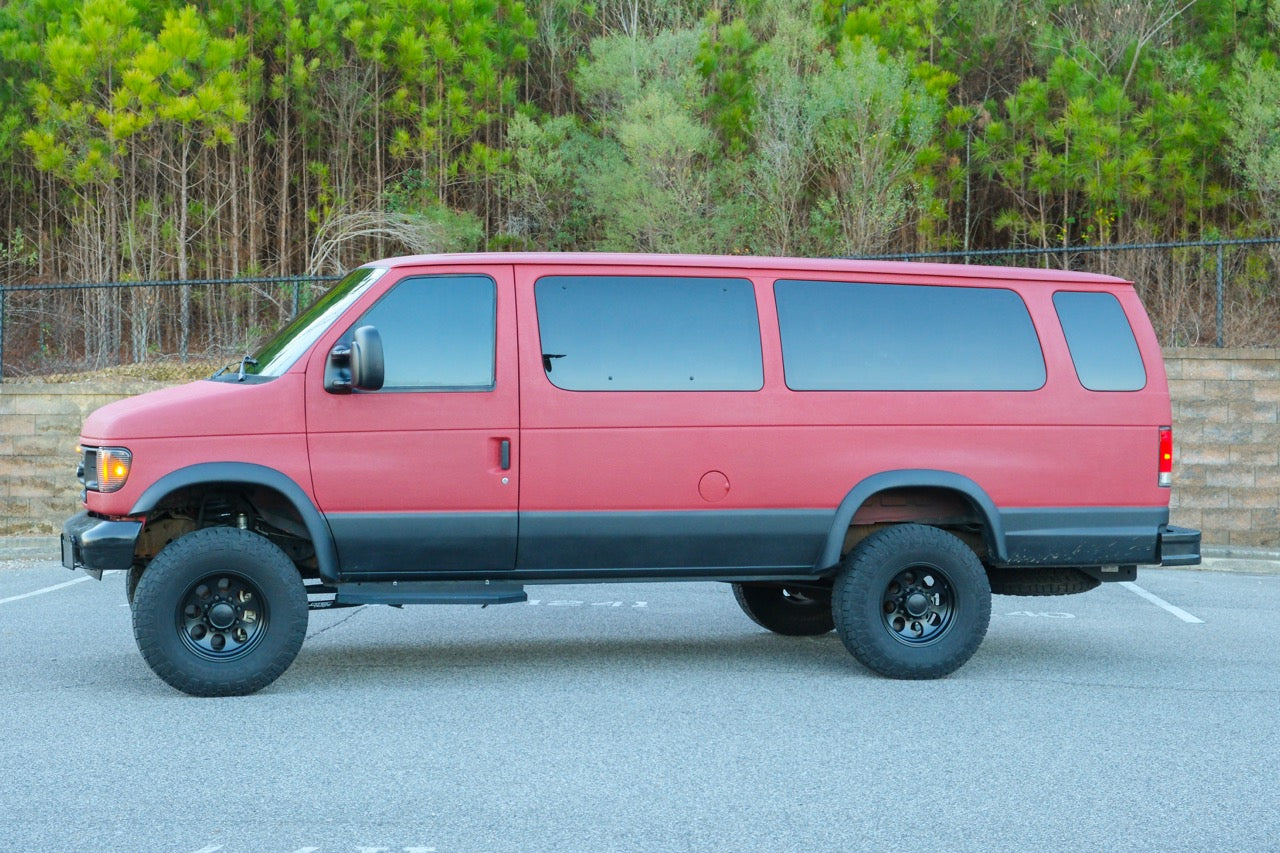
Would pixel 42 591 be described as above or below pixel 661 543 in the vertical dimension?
below

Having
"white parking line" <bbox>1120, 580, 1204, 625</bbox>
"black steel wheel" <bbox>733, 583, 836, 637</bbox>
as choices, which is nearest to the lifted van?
"black steel wheel" <bbox>733, 583, 836, 637</bbox>

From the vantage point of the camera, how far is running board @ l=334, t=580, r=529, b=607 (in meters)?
7.46

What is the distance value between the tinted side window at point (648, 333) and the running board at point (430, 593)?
3.45 feet

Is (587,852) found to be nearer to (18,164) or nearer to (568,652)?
(568,652)

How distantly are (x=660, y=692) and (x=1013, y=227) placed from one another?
15958 millimetres

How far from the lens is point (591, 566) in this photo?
775 centimetres

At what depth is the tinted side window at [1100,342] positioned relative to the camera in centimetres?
827

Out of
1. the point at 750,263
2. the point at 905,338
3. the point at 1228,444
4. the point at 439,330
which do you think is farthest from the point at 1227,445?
the point at 439,330

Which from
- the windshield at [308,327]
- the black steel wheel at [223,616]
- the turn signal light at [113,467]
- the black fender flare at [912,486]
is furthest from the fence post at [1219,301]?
Result: the turn signal light at [113,467]

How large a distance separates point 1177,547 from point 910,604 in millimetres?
1477

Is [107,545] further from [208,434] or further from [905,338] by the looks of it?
[905,338]

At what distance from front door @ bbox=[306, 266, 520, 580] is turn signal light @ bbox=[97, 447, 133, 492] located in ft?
2.77

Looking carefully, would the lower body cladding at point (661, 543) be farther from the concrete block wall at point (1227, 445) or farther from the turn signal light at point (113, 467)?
the concrete block wall at point (1227, 445)

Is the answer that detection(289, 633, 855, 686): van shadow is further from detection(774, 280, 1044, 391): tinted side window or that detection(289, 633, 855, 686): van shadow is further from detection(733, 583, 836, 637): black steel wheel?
detection(774, 280, 1044, 391): tinted side window
